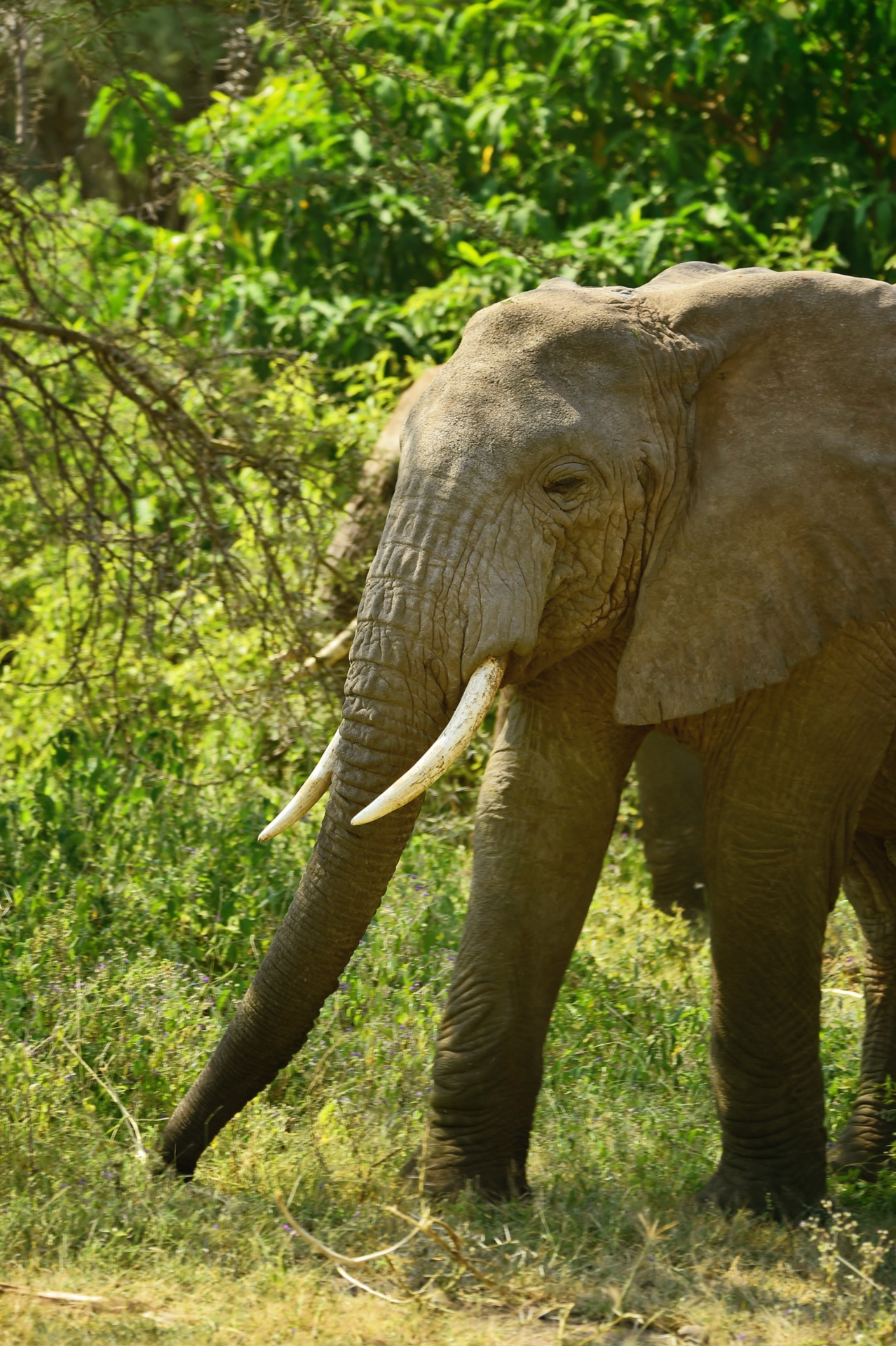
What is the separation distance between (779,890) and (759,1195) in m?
0.73

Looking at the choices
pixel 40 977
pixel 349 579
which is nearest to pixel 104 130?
pixel 349 579

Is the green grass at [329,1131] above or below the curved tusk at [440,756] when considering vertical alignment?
below

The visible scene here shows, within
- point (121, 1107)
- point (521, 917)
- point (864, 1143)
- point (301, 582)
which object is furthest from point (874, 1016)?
point (301, 582)

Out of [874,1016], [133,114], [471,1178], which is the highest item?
[133,114]

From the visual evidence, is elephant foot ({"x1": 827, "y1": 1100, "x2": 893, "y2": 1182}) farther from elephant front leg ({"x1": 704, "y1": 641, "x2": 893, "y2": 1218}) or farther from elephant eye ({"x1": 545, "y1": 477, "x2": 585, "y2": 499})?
elephant eye ({"x1": 545, "y1": 477, "x2": 585, "y2": 499})

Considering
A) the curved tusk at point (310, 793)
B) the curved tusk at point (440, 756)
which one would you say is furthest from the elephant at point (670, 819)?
the curved tusk at point (440, 756)

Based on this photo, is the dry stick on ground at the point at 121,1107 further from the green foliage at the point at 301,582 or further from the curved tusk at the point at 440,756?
the curved tusk at the point at 440,756

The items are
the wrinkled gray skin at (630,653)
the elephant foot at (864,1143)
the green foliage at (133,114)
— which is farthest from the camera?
the green foliage at (133,114)

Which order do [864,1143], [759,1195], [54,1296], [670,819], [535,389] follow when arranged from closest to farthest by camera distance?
[54,1296]
[535,389]
[759,1195]
[864,1143]
[670,819]

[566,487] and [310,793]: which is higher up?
[566,487]

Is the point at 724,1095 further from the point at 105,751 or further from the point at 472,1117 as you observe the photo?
the point at 105,751

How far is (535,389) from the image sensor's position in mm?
3572

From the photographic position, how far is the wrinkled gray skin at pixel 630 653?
3.52m

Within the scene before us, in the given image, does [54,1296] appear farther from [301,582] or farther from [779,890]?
[301,582]
